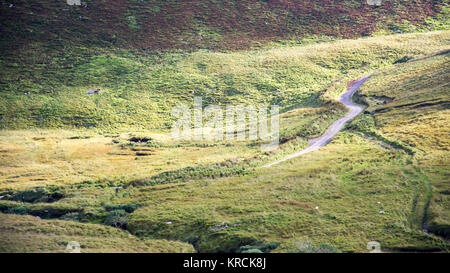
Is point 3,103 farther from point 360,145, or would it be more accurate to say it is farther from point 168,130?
point 360,145

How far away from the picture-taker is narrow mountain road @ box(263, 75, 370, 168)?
4136 cm

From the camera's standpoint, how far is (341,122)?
4950 centimetres

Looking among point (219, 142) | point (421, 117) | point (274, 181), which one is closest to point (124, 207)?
point (274, 181)

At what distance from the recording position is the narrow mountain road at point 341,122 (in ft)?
136

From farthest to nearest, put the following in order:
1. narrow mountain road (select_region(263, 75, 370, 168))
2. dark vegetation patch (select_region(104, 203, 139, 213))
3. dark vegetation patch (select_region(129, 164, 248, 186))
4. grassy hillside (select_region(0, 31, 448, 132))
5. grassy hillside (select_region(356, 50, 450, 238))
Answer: grassy hillside (select_region(0, 31, 448, 132))
narrow mountain road (select_region(263, 75, 370, 168))
dark vegetation patch (select_region(129, 164, 248, 186))
dark vegetation patch (select_region(104, 203, 139, 213))
grassy hillside (select_region(356, 50, 450, 238))

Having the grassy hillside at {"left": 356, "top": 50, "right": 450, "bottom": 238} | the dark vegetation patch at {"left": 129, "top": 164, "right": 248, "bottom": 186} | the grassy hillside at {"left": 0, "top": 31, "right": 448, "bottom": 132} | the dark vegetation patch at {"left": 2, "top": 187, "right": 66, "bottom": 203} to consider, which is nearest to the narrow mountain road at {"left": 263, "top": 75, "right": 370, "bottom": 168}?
the grassy hillside at {"left": 356, "top": 50, "right": 450, "bottom": 238}

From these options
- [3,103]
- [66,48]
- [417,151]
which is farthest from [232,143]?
[66,48]

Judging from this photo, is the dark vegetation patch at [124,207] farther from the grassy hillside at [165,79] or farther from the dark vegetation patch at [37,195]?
the grassy hillside at [165,79]

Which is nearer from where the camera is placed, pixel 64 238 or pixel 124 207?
pixel 64 238

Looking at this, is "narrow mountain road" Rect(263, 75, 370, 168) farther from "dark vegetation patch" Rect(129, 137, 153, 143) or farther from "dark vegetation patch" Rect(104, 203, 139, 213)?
"dark vegetation patch" Rect(129, 137, 153, 143)

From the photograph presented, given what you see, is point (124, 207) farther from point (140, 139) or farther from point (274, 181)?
point (140, 139)

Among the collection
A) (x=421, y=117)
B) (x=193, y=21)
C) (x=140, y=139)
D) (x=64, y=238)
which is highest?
(x=193, y=21)

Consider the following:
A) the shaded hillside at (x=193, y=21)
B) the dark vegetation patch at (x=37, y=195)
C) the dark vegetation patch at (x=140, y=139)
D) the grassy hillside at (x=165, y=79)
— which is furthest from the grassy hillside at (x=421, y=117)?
the dark vegetation patch at (x=37, y=195)

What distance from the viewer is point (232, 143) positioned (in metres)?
46.5
